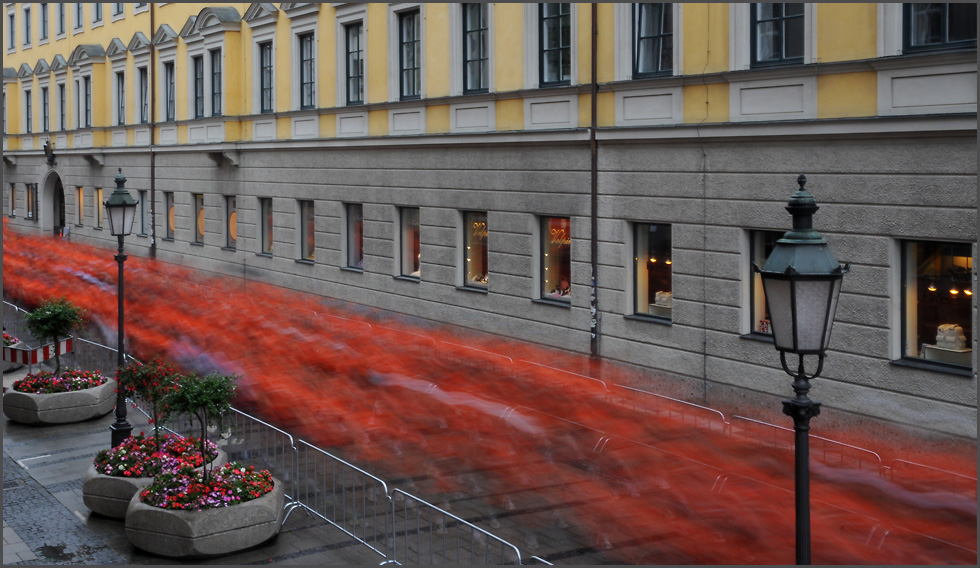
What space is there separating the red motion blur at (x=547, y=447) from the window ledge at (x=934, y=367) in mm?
1043

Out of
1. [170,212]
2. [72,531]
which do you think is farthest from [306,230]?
[72,531]

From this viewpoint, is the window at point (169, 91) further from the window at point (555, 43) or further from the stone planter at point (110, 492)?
the stone planter at point (110, 492)

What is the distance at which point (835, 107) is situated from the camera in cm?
1417

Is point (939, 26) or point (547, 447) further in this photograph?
point (547, 447)

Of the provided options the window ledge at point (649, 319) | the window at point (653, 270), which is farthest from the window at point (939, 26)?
the window ledge at point (649, 319)

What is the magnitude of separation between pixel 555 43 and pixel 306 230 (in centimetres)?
1089

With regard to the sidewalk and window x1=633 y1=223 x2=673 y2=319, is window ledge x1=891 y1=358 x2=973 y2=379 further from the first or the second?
the sidewalk

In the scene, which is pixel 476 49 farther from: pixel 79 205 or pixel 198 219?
pixel 79 205

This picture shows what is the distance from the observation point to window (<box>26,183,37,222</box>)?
51.0 meters

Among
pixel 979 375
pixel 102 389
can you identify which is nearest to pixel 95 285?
pixel 102 389

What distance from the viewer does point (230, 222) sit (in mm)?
32000

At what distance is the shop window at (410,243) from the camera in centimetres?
2344

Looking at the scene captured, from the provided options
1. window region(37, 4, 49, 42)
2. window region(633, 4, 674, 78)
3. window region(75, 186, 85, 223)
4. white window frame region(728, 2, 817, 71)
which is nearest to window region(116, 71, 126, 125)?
window region(75, 186, 85, 223)

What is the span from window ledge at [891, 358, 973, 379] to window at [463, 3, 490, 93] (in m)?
10.2
